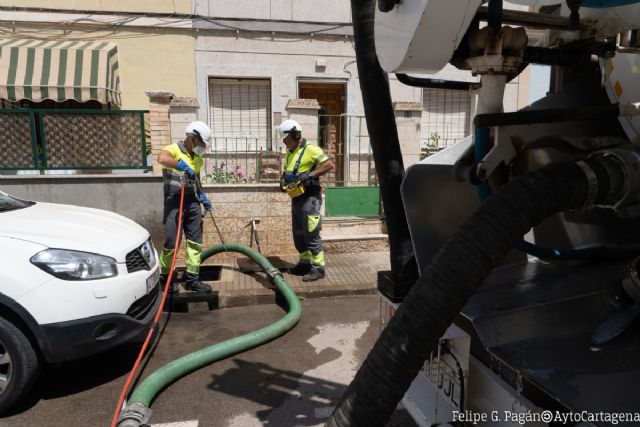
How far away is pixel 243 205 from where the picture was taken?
22.1 feet

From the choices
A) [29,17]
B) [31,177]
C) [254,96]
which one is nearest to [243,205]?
[31,177]

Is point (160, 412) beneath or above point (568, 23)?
beneath

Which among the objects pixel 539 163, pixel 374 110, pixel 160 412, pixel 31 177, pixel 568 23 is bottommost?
pixel 160 412

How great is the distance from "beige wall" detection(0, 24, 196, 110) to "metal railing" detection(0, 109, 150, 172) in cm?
364

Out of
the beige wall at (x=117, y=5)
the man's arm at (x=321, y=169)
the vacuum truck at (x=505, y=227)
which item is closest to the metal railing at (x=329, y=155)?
the man's arm at (x=321, y=169)

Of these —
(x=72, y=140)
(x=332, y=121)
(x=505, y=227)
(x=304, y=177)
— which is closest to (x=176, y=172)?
(x=304, y=177)

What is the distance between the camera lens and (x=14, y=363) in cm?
300

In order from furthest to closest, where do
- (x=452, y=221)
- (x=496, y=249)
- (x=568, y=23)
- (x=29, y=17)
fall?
(x=29, y=17) → (x=452, y=221) → (x=568, y=23) → (x=496, y=249)

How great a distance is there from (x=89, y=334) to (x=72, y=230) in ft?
2.59

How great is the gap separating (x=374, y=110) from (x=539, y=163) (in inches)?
28.1

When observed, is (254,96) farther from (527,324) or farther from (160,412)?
(527,324)

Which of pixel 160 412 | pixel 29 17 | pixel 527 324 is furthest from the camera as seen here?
pixel 29 17

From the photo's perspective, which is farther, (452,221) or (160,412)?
(160,412)

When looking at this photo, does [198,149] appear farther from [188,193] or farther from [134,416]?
[134,416]
